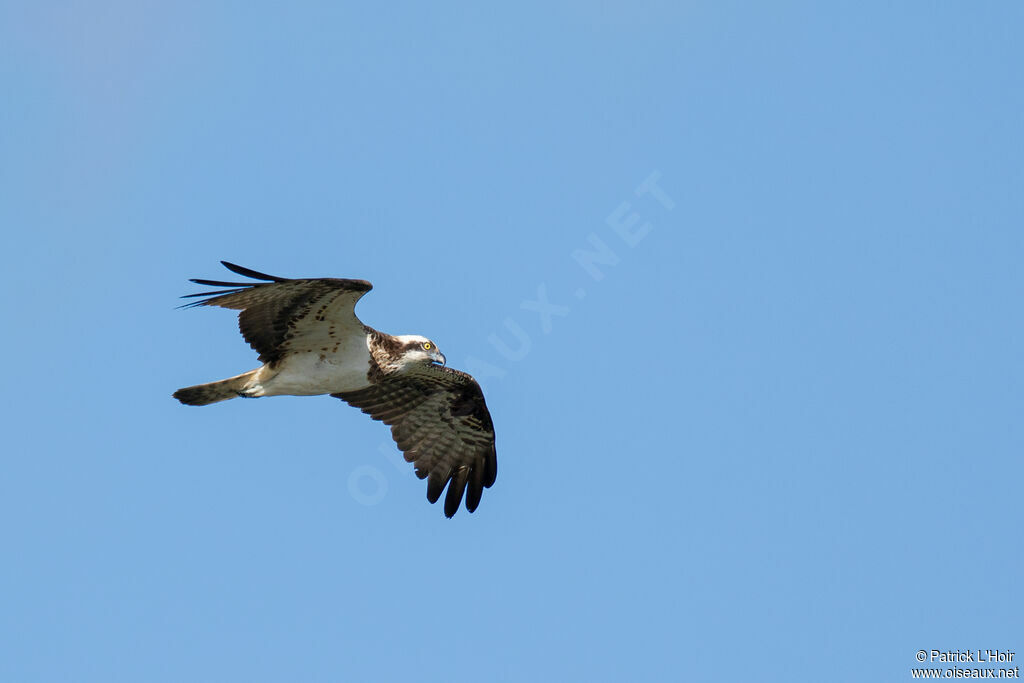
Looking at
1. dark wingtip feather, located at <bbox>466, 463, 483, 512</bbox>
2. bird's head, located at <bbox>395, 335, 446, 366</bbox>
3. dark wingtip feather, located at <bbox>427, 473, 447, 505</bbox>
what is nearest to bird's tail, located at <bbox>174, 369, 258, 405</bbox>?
bird's head, located at <bbox>395, 335, 446, 366</bbox>

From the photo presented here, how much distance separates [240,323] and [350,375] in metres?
1.40

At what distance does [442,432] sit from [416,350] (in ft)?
6.32

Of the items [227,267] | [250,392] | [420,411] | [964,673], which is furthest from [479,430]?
[964,673]

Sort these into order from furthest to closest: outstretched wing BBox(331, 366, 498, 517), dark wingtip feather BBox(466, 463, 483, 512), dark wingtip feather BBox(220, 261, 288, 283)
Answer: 1. dark wingtip feather BBox(466, 463, 483, 512)
2. outstretched wing BBox(331, 366, 498, 517)
3. dark wingtip feather BBox(220, 261, 288, 283)

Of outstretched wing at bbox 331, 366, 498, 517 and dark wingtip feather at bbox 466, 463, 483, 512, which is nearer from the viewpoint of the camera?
outstretched wing at bbox 331, 366, 498, 517

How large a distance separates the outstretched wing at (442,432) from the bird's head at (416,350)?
4.22 feet

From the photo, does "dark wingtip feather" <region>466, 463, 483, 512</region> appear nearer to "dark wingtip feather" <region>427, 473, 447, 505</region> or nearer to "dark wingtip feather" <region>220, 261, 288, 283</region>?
"dark wingtip feather" <region>427, 473, 447, 505</region>

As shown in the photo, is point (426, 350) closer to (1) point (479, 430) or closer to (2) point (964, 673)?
(1) point (479, 430)

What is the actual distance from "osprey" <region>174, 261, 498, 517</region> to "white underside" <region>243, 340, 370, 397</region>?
0.5 inches

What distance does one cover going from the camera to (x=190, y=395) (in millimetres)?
13945

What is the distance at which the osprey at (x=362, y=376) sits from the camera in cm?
1322

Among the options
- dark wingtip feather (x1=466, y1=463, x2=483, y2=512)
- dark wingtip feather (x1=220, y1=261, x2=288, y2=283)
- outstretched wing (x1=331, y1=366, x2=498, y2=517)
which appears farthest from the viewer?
dark wingtip feather (x1=466, y1=463, x2=483, y2=512)

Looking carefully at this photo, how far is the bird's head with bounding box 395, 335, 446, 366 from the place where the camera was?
14422mm

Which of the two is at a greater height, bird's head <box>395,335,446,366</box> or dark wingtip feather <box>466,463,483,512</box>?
bird's head <box>395,335,446,366</box>
